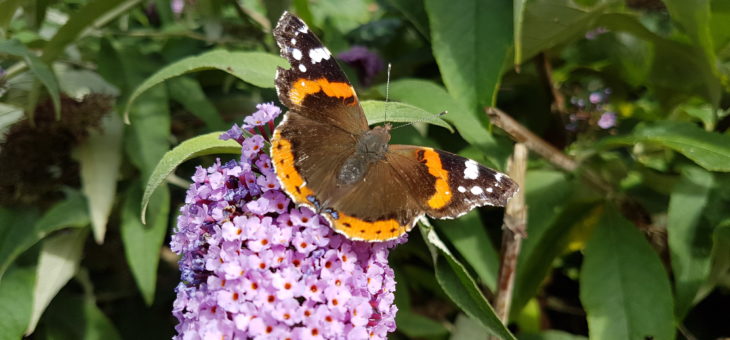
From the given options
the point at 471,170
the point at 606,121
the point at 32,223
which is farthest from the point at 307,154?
the point at 32,223

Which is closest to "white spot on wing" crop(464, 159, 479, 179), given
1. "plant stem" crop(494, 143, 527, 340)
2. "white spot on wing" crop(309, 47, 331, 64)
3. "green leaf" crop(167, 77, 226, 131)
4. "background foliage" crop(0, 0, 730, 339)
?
"background foliage" crop(0, 0, 730, 339)

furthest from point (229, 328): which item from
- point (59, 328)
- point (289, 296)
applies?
point (59, 328)

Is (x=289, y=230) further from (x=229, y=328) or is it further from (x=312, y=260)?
(x=229, y=328)

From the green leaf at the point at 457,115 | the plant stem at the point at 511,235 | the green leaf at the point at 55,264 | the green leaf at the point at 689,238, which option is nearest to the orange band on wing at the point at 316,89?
the green leaf at the point at 457,115

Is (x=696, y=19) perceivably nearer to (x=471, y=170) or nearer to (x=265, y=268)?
(x=471, y=170)

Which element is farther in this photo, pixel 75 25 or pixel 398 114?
pixel 75 25

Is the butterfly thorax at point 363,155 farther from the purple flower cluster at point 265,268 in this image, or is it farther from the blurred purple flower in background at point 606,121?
the blurred purple flower in background at point 606,121
